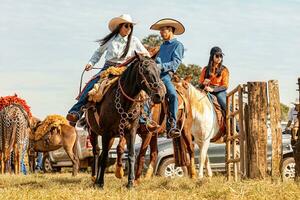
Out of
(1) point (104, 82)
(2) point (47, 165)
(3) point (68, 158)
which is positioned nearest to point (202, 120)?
(1) point (104, 82)

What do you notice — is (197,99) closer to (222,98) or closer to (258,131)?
(222,98)

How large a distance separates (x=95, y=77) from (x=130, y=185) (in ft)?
8.42

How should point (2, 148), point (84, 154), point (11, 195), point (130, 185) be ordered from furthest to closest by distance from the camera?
point (84, 154)
point (2, 148)
point (130, 185)
point (11, 195)

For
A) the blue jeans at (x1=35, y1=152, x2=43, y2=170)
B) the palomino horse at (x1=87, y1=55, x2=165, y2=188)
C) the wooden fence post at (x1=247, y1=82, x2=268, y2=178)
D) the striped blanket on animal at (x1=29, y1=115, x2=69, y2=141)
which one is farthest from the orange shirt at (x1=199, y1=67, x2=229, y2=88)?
the blue jeans at (x1=35, y1=152, x2=43, y2=170)

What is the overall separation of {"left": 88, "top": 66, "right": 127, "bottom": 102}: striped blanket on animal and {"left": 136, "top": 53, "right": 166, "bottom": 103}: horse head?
1109 mm

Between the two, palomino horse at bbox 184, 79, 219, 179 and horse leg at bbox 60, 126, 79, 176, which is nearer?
palomino horse at bbox 184, 79, 219, 179

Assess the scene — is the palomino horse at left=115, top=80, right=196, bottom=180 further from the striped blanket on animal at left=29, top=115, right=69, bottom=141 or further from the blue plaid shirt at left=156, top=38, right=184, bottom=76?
the striped blanket on animal at left=29, top=115, right=69, bottom=141

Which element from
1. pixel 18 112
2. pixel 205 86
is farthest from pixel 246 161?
pixel 18 112

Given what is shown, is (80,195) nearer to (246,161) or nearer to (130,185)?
(130,185)

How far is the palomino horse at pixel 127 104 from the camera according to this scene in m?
11.8

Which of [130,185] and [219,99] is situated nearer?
[130,185]

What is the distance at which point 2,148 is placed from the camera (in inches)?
885

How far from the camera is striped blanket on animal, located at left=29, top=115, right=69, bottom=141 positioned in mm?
24047

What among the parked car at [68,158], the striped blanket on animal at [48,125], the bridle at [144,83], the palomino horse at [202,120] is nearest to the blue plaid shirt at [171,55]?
the bridle at [144,83]
